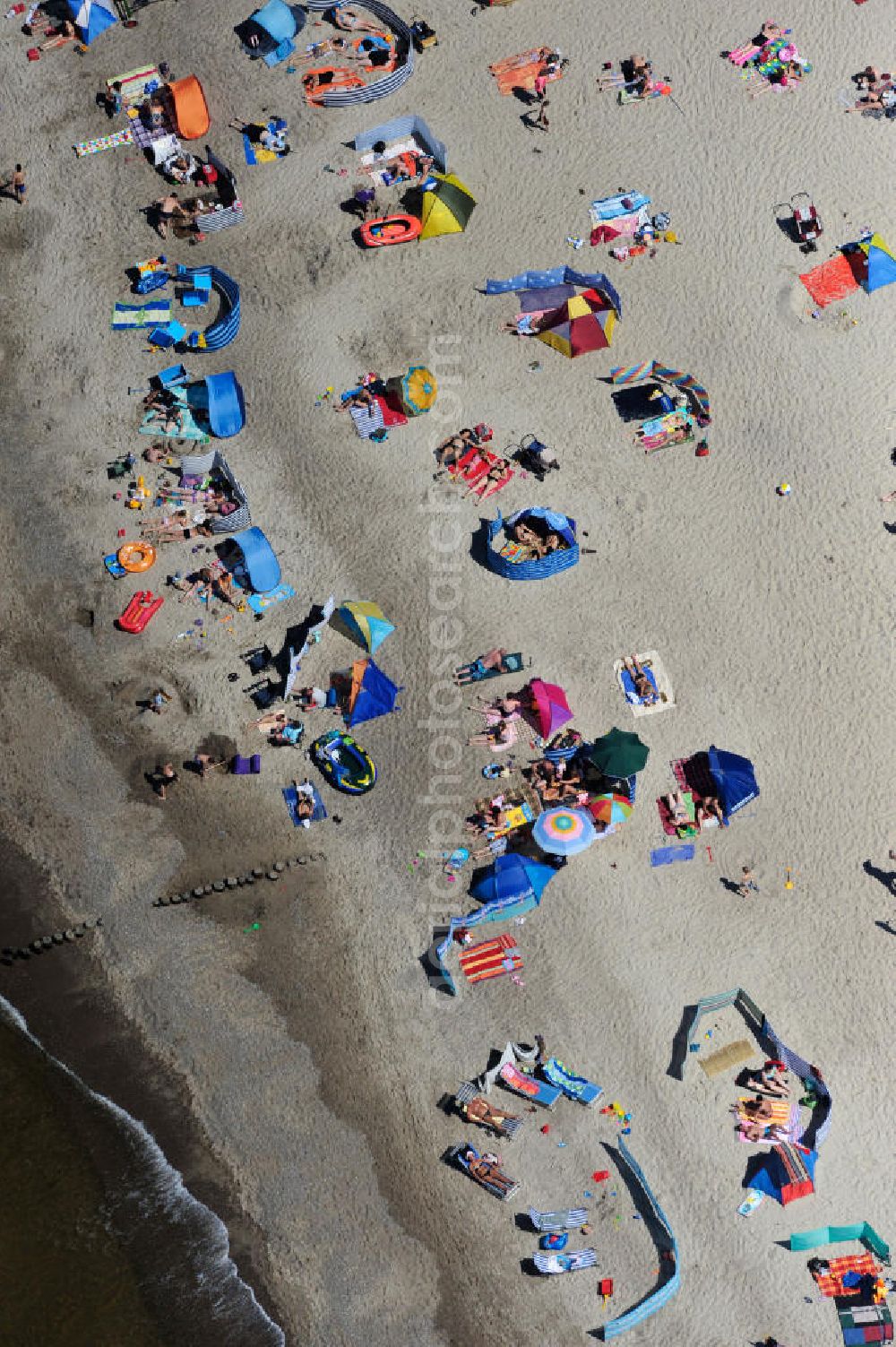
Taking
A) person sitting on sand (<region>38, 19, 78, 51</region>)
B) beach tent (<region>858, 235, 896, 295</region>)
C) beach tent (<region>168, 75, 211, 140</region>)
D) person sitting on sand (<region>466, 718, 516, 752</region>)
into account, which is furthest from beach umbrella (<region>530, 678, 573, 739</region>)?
person sitting on sand (<region>38, 19, 78, 51</region>)

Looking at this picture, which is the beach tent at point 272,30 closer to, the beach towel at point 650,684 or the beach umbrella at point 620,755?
the beach towel at point 650,684

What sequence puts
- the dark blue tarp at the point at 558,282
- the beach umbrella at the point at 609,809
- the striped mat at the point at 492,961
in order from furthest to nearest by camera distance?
the dark blue tarp at the point at 558,282 → the beach umbrella at the point at 609,809 → the striped mat at the point at 492,961

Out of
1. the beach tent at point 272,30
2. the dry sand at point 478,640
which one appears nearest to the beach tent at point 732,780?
the dry sand at point 478,640

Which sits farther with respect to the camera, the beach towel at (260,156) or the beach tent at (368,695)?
the beach towel at (260,156)

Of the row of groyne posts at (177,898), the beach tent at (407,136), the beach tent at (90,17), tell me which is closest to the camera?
the row of groyne posts at (177,898)

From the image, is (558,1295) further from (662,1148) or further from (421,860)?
(421,860)

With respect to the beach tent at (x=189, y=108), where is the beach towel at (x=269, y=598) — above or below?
below

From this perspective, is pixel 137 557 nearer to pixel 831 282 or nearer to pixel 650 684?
pixel 650 684
